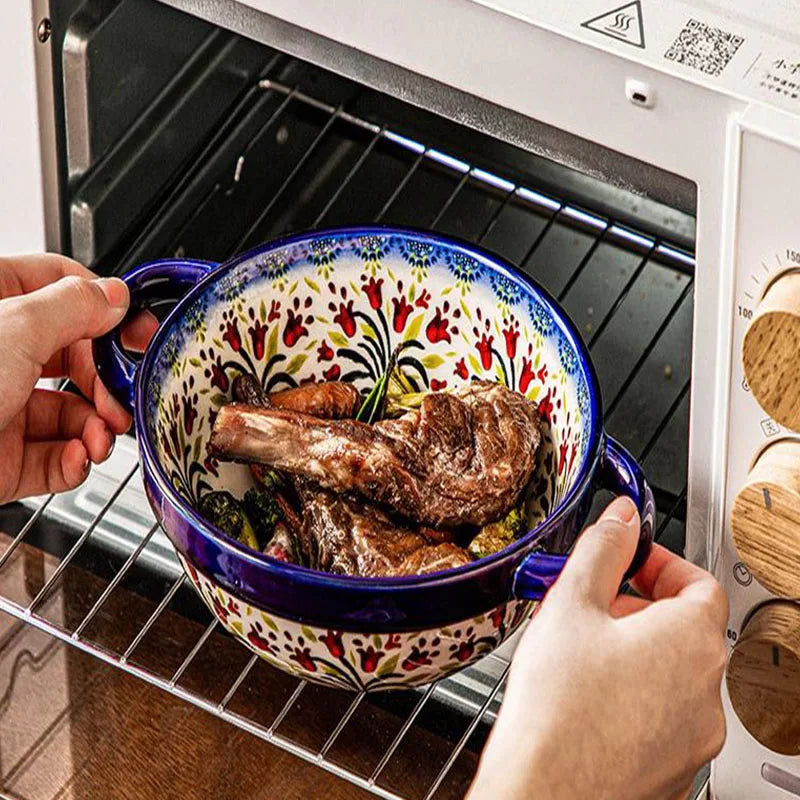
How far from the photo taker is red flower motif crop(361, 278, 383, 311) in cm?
81

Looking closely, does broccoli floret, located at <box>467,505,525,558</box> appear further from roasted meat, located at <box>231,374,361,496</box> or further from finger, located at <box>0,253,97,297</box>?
finger, located at <box>0,253,97,297</box>

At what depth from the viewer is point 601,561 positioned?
2.14ft

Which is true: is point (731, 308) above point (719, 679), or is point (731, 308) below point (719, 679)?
above

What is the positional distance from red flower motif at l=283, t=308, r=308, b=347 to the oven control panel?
8.9 inches

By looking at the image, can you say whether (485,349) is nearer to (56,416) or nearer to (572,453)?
(572,453)

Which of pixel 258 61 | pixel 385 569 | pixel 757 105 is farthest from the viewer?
pixel 258 61

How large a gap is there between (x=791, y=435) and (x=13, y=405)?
0.37 m

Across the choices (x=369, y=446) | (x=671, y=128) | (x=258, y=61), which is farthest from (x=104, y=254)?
(x=671, y=128)

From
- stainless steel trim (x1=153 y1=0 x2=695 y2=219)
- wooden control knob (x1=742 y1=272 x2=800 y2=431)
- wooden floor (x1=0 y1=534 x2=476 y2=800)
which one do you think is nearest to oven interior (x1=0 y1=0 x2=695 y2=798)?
wooden floor (x1=0 y1=534 x2=476 y2=800)

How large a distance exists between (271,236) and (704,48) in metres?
0.50

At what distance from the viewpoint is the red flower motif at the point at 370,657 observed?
0.69 m

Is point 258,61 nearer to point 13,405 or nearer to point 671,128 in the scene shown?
point 13,405

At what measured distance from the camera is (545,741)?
24.8 inches


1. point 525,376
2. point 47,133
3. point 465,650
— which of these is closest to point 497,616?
point 465,650
